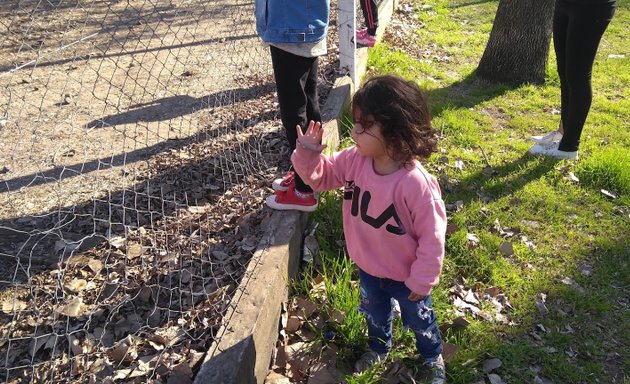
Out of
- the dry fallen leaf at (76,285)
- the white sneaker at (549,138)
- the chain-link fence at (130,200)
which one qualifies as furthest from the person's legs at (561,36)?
the dry fallen leaf at (76,285)

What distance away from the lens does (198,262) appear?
9.69 feet

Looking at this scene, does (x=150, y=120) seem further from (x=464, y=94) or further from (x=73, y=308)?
(x=464, y=94)

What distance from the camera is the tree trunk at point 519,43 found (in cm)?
516

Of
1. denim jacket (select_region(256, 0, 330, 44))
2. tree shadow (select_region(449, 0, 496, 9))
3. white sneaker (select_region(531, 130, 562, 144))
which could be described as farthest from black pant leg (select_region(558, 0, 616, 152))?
tree shadow (select_region(449, 0, 496, 9))

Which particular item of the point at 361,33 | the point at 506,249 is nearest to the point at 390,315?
the point at 506,249

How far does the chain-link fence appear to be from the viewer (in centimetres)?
246

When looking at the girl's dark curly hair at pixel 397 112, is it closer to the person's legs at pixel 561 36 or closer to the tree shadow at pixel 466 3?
the person's legs at pixel 561 36

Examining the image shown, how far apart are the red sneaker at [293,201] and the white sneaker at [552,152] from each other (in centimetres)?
203

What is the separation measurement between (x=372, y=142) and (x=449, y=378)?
1.23 meters

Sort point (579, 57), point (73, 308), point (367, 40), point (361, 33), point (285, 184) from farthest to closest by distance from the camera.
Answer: point (361, 33) < point (367, 40) < point (579, 57) < point (285, 184) < point (73, 308)

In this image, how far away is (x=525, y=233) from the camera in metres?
3.44

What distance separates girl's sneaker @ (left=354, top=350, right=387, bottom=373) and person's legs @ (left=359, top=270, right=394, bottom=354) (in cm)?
2

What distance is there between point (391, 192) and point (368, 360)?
2.97 ft

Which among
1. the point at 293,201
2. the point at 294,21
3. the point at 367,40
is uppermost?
the point at 294,21
